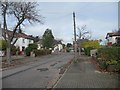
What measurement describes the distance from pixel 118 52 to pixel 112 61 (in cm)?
82

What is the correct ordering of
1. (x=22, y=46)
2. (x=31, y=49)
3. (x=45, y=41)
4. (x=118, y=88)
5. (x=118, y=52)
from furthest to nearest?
(x=45, y=41), (x=22, y=46), (x=31, y=49), (x=118, y=52), (x=118, y=88)

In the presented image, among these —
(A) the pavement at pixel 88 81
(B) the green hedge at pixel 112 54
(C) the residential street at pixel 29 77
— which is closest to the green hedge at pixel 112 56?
(B) the green hedge at pixel 112 54

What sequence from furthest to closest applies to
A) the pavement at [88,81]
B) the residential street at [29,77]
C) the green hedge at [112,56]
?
1. the green hedge at [112,56]
2. the residential street at [29,77]
3. the pavement at [88,81]

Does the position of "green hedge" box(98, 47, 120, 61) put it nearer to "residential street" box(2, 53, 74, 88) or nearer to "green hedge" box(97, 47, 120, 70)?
A: "green hedge" box(97, 47, 120, 70)

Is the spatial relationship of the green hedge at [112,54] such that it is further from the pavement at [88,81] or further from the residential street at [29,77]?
→ the residential street at [29,77]

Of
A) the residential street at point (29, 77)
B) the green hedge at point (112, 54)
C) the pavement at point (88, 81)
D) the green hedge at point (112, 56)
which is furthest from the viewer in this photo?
the green hedge at point (112, 54)

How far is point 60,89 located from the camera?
12.4 metres

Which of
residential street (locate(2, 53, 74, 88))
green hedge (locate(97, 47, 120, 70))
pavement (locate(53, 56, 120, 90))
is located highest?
green hedge (locate(97, 47, 120, 70))

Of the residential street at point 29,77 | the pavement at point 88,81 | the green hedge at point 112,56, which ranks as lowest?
the residential street at point 29,77

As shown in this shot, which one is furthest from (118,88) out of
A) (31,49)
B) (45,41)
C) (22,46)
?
(45,41)

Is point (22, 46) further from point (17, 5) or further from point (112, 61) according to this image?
point (112, 61)

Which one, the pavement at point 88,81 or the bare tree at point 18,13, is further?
the bare tree at point 18,13

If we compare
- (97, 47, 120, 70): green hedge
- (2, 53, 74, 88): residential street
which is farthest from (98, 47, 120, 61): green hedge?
(2, 53, 74, 88): residential street

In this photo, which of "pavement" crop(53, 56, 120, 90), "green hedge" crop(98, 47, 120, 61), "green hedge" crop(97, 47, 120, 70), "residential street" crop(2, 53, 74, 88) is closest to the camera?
"pavement" crop(53, 56, 120, 90)
